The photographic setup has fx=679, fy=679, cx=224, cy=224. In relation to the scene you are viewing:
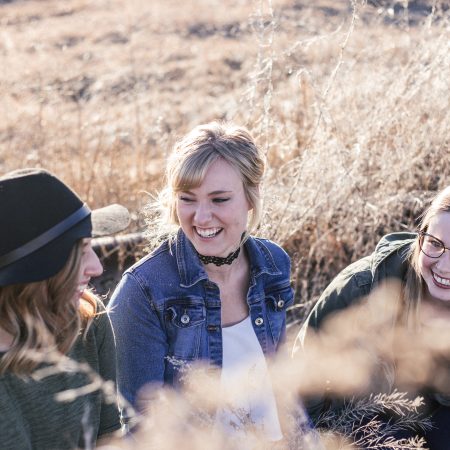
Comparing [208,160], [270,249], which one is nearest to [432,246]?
[270,249]

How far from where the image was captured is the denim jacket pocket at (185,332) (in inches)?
86.9

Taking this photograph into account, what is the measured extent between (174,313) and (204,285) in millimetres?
138

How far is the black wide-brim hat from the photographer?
1526 mm

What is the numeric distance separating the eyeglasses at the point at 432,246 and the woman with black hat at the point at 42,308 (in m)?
1.11

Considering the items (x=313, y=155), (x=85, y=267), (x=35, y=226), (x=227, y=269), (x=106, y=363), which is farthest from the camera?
(x=313, y=155)

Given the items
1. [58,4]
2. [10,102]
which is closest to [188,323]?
[10,102]

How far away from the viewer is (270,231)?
3.14m

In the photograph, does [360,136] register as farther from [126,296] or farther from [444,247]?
[126,296]

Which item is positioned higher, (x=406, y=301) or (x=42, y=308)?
(x=42, y=308)

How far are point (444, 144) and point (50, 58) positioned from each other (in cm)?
674

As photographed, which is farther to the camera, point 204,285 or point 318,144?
point 318,144

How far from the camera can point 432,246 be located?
2.28 metres

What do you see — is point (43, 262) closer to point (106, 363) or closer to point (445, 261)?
point (106, 363)

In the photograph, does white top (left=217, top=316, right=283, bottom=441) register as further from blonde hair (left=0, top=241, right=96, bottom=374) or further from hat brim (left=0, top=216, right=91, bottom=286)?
hat brim (left=0, top=216, right=91, bottom=286)
